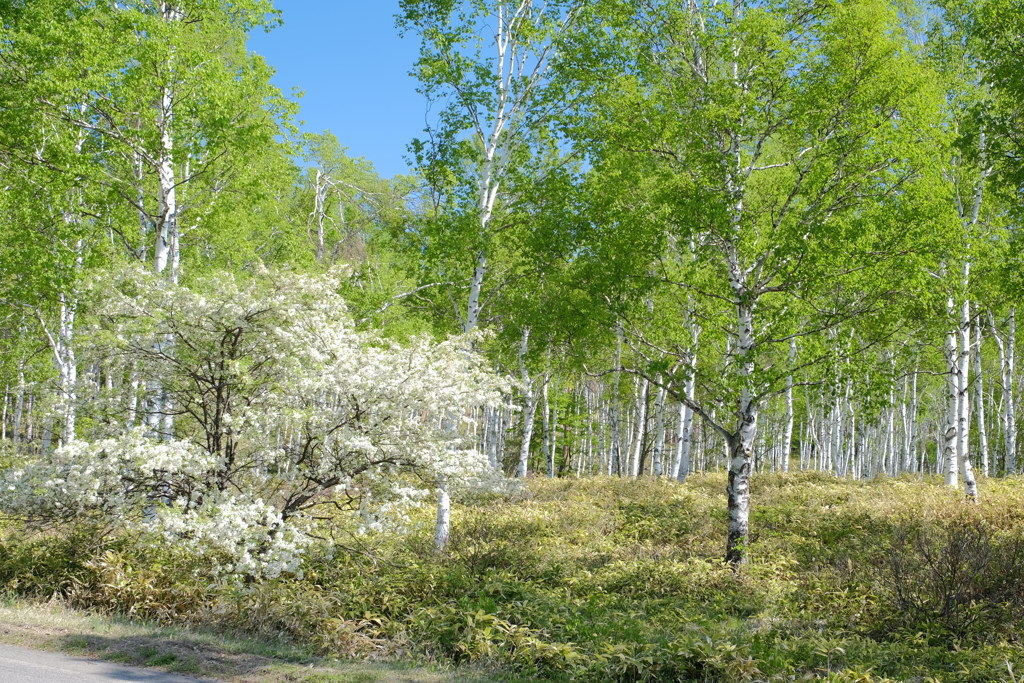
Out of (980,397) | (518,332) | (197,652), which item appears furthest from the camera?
(980,397)

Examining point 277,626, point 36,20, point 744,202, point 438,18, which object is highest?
point 438,18

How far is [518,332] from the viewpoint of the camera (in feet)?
49.9

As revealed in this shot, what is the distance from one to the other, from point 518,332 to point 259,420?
6667 millimetres

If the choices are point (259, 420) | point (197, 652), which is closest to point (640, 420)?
point (259, 420)

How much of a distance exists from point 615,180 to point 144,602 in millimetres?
10806

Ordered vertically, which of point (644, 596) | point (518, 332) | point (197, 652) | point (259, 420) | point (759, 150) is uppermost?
point (759, 150)

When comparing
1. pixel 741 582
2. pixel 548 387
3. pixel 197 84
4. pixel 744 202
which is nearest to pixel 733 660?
pixel 741 582

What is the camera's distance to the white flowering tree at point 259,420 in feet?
30.7

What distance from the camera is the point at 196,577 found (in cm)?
1027

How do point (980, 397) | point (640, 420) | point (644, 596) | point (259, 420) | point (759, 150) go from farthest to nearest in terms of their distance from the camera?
point (640, 420) < point (980, 397) < point (759, 150) < point (644, 596) < point (259, 420)

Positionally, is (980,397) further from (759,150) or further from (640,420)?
(759,150)

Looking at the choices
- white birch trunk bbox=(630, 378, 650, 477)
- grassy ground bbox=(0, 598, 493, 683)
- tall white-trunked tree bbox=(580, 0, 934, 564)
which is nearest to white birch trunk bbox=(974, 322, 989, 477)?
tall white-trunked tree bbox=(580, 0, 934, 564)

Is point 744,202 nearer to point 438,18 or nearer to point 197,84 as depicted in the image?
point 438,18

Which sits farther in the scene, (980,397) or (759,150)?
(980,397)
